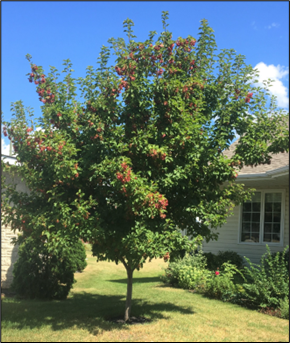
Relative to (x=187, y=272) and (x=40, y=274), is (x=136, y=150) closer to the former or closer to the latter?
(x=40, y=274)

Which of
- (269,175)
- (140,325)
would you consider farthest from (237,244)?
(140,325)

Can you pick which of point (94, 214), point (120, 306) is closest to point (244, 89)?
point (94, 214)

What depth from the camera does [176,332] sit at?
627 centimetres

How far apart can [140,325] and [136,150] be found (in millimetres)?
3305

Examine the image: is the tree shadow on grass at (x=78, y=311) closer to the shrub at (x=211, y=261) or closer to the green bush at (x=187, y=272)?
the green bush at (x=187, y=272)

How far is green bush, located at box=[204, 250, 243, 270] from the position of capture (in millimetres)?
11234

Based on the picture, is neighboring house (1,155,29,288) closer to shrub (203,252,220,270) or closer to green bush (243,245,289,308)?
shrub (203,252,220,270)

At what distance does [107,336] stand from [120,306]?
237cm

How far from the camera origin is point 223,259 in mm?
11352

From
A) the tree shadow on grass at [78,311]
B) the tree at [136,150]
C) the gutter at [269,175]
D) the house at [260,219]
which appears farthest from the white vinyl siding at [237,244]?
the tree at [136,150]

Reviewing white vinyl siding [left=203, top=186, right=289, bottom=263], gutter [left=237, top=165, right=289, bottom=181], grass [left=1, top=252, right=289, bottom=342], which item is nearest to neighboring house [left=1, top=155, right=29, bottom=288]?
grass [left=1, top=252, right=289, bottom=342]

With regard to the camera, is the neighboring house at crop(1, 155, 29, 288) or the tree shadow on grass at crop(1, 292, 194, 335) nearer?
the tree shadow on grass at crop(1, 292, 194, 335)

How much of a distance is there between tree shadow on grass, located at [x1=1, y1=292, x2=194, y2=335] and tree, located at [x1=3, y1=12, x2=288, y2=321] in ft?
2.35

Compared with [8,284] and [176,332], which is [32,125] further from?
[8,284]
